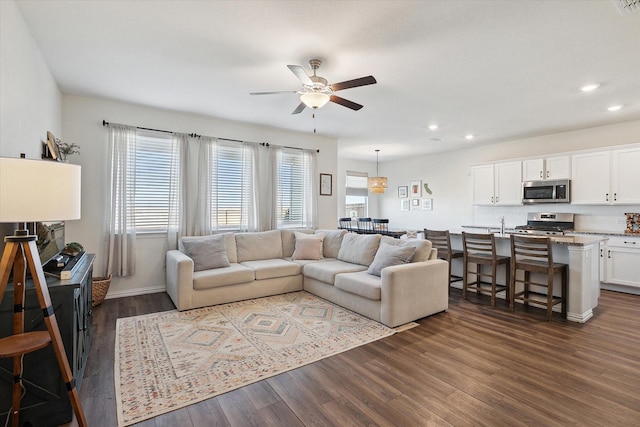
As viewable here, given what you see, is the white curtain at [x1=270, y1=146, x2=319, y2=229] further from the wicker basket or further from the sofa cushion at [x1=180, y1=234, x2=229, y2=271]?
the wicker basket

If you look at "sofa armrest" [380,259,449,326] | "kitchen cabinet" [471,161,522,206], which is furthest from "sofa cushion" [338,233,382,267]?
"kitchen cabinet" [471,161,522,206]

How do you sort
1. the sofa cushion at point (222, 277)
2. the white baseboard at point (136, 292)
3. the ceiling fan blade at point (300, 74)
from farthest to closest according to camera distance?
the white baseboard at point (136, 292)
the sofa cushion at point (222, 277)
the ceiling fan blade at point (300, 74)

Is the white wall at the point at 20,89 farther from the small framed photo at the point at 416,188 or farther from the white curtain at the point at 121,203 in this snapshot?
the small framed photo at the point at 416,188

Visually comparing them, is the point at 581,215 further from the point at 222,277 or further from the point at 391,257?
the point at 222,277

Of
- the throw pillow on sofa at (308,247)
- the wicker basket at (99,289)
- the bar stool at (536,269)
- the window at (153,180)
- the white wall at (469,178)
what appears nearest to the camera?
the bar stool at (536,269)

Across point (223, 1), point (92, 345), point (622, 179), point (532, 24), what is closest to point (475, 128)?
point (622, 179)

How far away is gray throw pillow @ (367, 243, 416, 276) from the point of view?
361cm

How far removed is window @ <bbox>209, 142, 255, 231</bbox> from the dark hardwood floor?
2236 mm

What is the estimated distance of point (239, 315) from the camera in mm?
3611

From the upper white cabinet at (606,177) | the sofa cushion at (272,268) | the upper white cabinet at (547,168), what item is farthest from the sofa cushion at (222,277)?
the upper white cabinet at (606,177)

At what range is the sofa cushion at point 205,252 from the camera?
4.11 meters

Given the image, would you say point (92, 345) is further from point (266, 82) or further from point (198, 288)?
point (266, 82)

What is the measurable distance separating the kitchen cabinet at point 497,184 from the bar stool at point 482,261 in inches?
96.5

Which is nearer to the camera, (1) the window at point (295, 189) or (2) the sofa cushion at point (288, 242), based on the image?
(2) the sofa cushion at point (288, 242)
